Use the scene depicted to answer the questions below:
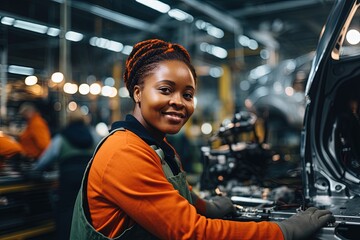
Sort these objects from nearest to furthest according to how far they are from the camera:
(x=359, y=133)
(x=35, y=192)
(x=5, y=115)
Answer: (x=359, y=133)
(x=35, y=192)
(x=5, y=115)

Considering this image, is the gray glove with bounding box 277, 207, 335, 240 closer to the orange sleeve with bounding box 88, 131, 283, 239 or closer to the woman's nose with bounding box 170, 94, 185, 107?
the orange sleeve with bounding box 88, 131, 283, 239

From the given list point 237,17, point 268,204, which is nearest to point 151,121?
point 268,204

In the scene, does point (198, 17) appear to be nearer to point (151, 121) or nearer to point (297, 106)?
point (297, 106)

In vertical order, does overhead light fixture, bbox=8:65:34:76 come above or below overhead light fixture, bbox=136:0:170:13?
below

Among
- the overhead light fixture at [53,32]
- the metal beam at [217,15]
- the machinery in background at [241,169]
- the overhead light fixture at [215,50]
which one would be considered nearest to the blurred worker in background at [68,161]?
the overhead light fixture at [53,32]

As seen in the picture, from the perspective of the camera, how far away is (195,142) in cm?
954

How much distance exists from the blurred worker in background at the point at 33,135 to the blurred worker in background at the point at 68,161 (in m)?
0.60

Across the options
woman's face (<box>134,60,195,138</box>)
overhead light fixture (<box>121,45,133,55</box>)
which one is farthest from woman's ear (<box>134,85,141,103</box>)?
overhead light fixture (<box>121,45,133,55</box>)

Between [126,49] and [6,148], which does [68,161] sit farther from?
[126,49]

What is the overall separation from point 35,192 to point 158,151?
113 inches

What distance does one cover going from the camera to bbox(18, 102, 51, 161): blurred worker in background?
5074mm

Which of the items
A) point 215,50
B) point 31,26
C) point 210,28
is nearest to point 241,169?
point 31,26

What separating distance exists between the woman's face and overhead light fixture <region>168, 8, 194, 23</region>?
552 centimetres

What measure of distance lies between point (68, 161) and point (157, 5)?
124 inches
